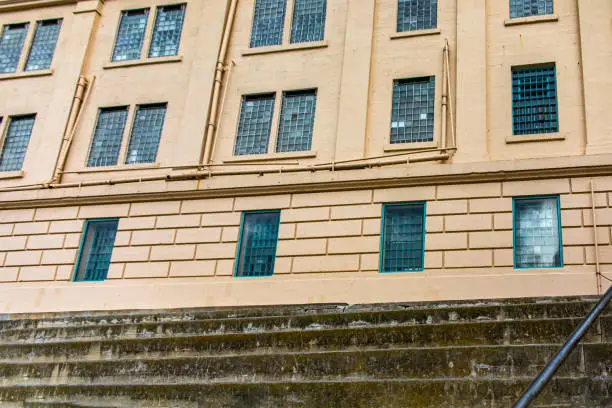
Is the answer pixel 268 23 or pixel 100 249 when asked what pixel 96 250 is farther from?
pixel 268 23

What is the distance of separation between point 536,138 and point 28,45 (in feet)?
51.9

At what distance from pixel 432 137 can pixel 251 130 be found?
4.91 metres

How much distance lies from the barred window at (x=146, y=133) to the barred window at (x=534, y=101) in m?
9.54

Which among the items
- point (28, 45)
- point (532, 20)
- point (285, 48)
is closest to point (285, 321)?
point (285, 48)

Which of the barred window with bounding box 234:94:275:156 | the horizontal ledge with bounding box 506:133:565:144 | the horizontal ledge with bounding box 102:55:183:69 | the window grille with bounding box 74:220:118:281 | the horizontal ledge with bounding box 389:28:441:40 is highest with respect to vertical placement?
the horizontal ledge with bounding box 389:28:441:40

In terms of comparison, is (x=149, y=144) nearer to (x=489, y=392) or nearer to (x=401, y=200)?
(x=401, y=200)

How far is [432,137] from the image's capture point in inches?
770

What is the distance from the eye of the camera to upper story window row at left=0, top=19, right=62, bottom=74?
24.9 meters

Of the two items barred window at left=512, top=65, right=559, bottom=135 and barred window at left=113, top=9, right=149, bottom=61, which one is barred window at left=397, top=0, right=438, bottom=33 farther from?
barred window at left=113, top=9, right=149, bottom=61

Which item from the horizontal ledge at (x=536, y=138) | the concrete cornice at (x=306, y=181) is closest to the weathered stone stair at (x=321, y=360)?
the concrete cornice at (x=306, y=181)

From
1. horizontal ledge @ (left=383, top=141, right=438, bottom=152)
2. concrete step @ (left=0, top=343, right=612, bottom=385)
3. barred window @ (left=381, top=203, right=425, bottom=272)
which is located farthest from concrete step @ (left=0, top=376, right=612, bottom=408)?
horizontal ledge @ (left=383, top=141, right=438, bottom=152)

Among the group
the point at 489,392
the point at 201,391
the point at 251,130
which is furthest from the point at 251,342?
the point at 251,130

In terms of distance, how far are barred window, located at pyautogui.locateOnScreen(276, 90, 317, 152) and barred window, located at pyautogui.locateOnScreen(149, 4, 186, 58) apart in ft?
13.9

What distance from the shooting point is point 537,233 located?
17.5 metres
